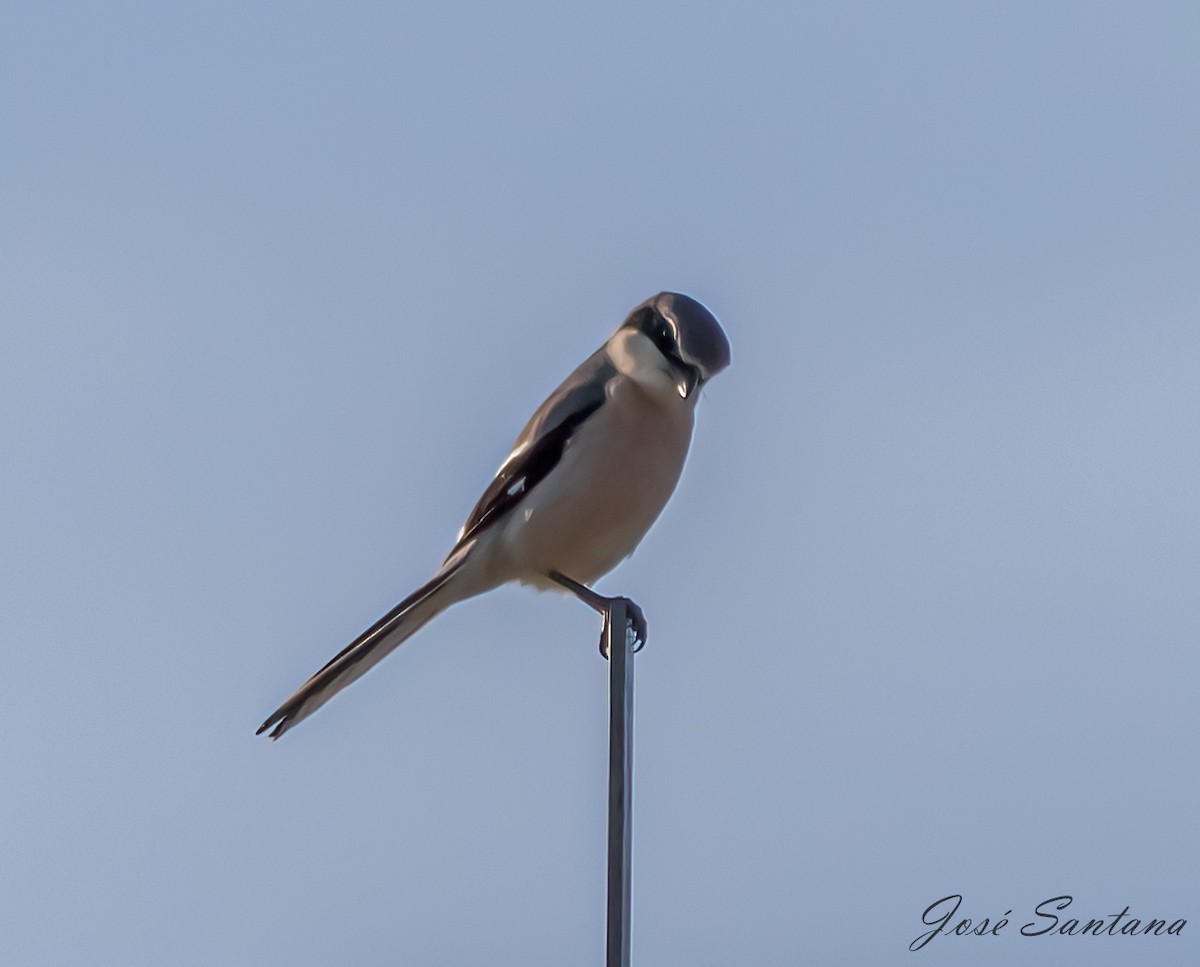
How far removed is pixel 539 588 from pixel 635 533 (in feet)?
1.22

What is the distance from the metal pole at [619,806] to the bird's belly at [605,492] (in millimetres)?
1436

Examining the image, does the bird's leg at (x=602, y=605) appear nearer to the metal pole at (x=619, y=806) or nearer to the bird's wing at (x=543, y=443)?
the bird's wing at (x=543, y=443)

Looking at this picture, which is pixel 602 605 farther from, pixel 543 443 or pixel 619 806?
pixel 619 806

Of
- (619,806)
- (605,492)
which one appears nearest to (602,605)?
(605,492)

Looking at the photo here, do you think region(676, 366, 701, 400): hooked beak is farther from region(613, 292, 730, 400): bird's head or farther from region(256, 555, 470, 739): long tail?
region(256, 555, 470, 739): long tail

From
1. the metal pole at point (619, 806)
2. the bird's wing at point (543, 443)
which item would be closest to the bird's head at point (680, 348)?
the bird's wing at point (543, 443)

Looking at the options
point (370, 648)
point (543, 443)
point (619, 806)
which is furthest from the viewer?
point (543, 443)

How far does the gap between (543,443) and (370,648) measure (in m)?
0.79

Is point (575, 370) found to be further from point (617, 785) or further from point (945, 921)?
point (945, 921)

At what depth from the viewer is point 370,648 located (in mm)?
4023

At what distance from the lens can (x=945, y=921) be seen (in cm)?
582

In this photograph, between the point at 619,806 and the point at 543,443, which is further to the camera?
the point at 543,443

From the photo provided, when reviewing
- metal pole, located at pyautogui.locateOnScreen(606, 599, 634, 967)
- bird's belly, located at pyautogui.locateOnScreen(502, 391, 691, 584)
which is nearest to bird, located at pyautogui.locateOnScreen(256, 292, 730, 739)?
bird's belly, located at pyautogui.locateOnScreen(502, 391, 691, 584)

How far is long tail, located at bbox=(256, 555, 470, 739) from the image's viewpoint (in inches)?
150
